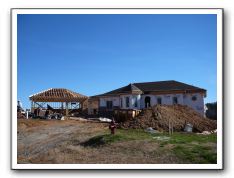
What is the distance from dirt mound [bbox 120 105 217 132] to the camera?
439 inches

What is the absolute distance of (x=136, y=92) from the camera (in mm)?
17281

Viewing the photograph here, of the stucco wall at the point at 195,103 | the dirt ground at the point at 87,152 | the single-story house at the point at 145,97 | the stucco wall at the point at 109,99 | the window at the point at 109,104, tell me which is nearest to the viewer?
the dirt ground at the point at 87,152

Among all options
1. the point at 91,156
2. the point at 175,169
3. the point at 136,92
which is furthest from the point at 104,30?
the point at 136,92

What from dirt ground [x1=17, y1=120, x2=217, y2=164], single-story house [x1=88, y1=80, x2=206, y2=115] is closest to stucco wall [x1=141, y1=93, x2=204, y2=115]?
single-story house [x1=88, y1=80, x2=206, y2=115]

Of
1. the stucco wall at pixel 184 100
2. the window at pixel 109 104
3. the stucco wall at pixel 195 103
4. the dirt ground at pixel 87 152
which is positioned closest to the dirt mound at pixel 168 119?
the stucco wall at pixel 195 103

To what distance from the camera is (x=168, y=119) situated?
11.6m

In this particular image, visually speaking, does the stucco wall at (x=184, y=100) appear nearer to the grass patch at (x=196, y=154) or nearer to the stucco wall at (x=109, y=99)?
the stucco wall at (x=109, y=99)

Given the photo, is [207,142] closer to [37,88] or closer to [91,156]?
[91,156]

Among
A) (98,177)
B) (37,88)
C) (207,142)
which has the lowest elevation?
(98,177)

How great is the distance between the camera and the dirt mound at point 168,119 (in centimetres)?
1114

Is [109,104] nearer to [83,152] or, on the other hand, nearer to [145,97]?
[145,97]

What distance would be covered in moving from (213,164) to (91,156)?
8.44ft

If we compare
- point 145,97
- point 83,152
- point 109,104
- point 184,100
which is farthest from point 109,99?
point 83,152
